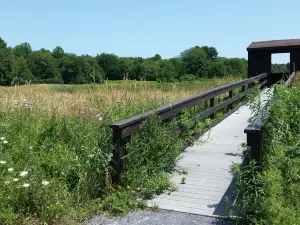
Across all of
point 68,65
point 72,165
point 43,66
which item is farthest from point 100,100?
point 68,65

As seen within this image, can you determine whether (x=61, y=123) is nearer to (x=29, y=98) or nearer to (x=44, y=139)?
(x=44, y=139)

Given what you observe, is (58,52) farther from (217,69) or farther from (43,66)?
(217,69)

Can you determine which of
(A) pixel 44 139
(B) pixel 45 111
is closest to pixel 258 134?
(A) pixel 44 139

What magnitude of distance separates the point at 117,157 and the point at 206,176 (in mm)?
1262

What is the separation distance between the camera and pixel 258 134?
11.8ft

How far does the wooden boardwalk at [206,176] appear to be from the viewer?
396cm

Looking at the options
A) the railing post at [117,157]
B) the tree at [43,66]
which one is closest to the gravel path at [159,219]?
the railing post at [117,157]

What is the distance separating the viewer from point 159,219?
365cm

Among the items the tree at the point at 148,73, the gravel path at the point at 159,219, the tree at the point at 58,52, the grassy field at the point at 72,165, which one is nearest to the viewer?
the gravel path at the point at 159,219

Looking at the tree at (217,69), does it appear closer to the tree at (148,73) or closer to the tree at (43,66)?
the tree at (43,66)

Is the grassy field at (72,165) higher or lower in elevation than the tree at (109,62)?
lower

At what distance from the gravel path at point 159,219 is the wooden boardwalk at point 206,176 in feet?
0.36

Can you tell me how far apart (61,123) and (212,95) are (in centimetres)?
385

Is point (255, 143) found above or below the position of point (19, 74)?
below
